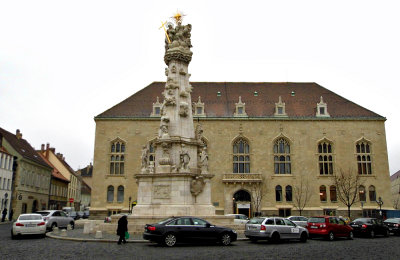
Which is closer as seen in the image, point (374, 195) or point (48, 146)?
point (374, 195)

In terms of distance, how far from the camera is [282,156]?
151 feet

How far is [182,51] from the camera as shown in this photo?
22.9 m

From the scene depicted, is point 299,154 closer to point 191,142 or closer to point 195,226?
point 191,142

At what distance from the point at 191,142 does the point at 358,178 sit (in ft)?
98.1

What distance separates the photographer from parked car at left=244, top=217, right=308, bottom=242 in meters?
17.6

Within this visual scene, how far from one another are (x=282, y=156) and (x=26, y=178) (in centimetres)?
3270

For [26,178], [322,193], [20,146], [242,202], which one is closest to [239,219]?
[242,202]

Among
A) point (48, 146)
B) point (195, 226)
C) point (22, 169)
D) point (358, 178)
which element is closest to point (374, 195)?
point (358, 178)

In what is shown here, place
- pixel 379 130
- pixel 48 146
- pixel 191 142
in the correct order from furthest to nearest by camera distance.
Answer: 1. pixel 48 146
2. pixel 379 130
3. pixel 191 142

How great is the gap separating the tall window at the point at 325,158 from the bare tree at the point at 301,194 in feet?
8.76

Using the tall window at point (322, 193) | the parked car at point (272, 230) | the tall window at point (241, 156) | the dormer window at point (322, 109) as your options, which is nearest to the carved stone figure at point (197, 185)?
the parked car at point (272, 230)

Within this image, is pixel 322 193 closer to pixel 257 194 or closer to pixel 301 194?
pixel 301 194

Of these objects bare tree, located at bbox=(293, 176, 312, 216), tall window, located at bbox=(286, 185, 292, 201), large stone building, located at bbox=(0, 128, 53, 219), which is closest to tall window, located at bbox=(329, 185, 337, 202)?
bare tree, located at bbox=(293, 176, 312, 216)

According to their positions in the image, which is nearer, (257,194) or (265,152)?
(257,194)
